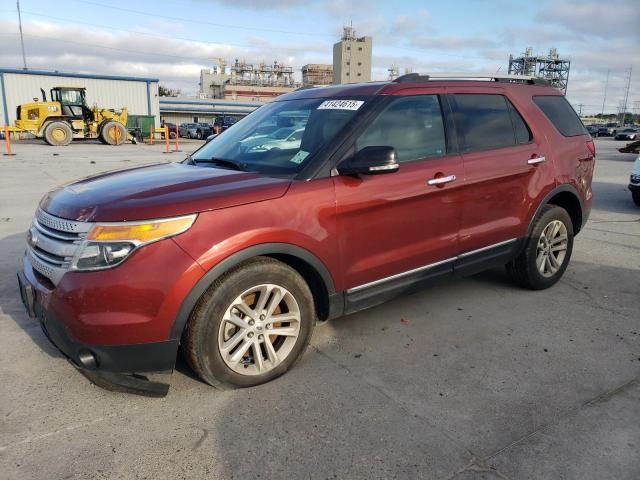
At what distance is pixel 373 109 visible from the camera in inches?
130

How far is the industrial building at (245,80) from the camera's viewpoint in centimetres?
11241

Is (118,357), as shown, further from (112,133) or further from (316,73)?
(316,73)

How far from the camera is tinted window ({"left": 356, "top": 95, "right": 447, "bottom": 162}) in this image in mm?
3318

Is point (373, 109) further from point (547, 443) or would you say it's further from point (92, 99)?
point (92, 99)

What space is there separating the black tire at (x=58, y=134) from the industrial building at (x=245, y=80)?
8728 centimetres

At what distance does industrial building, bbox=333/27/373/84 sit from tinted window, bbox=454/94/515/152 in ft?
367

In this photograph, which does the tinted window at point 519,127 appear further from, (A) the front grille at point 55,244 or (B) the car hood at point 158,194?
(A) the front grille at point 55,244

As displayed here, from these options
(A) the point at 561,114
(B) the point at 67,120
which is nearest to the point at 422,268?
(A) the point at 561,114

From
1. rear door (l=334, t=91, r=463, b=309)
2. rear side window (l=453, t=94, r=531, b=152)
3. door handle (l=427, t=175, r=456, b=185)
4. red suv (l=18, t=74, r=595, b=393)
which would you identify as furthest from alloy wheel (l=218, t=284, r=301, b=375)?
rear side window (l=453, t=94, r=531, b=152)

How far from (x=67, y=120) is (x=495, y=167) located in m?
26.2

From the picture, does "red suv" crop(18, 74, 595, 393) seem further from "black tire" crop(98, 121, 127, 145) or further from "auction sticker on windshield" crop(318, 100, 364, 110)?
"black tire" crop(98, 121, 127, 145)

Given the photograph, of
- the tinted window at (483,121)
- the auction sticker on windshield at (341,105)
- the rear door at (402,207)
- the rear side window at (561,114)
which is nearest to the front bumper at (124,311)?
the rear door at (402,207)

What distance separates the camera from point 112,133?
85.8 feet

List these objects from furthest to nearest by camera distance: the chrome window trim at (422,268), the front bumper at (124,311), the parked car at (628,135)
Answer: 1. the parked car at (628,135)
2. the chrome window trim at (422,268)
3. the front bumper at (124,311)
